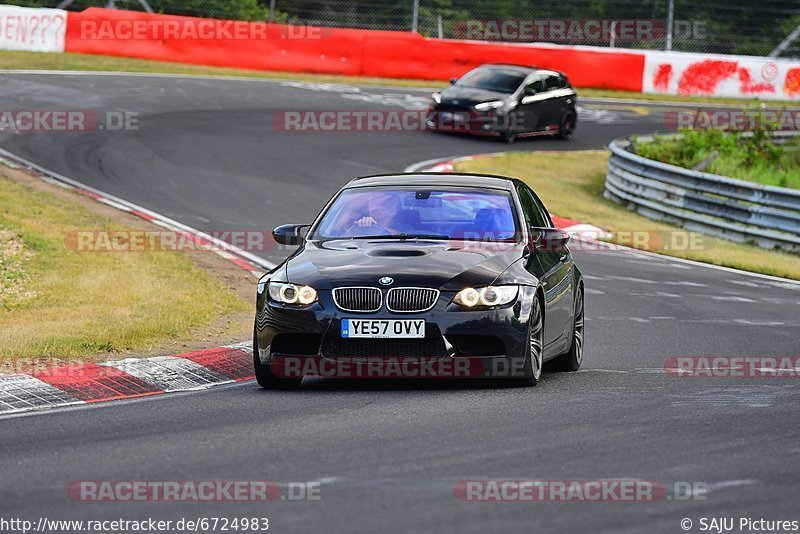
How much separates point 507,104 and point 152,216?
1301 centimetres

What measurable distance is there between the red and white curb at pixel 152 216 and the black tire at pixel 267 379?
575 centimetres

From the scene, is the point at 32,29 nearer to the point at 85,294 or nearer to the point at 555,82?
the point at 555,82

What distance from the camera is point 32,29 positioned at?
33094 millimetres

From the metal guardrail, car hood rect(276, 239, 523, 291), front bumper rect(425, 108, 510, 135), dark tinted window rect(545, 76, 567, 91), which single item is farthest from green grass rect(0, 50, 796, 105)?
car hood rect(276, 239, 523, 291)

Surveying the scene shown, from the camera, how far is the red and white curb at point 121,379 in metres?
8.28

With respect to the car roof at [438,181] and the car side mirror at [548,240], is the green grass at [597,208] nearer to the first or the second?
the car roof at [438,181]

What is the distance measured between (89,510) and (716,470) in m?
2.73

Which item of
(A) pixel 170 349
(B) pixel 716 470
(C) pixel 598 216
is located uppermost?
(B) pixel 716 470

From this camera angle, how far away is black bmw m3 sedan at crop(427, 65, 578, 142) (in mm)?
28859

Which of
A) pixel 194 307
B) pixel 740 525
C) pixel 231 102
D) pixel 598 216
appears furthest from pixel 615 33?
pixel 740 525

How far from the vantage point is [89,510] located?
219 inches

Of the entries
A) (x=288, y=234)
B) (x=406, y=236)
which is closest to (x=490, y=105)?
(x=288, y=234)

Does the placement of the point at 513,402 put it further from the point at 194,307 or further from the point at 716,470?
the point at 194,307

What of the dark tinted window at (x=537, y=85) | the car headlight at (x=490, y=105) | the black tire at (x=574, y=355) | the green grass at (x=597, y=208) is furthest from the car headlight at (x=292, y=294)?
the dark tinted window at (x=537, y=85)
